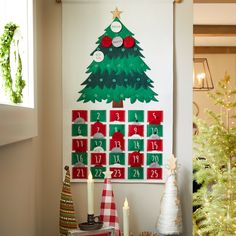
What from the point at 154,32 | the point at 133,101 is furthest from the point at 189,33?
the point at 133,101

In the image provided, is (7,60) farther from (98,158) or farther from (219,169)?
(219,169)

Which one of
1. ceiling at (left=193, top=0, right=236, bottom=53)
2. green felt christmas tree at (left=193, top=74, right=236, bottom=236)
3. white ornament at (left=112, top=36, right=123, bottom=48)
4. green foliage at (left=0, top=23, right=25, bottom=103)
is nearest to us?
green foliage at (left=0, top=23, right=25, bottom=103)

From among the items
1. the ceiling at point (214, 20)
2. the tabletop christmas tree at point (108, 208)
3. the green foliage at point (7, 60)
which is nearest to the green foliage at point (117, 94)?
the tabletop christmas tree at point (108, 208)

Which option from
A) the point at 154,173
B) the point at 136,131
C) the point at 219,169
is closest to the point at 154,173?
the point at 154,173

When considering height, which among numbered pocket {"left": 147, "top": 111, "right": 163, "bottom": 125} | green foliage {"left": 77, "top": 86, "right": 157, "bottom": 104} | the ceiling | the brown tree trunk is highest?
the ceiling

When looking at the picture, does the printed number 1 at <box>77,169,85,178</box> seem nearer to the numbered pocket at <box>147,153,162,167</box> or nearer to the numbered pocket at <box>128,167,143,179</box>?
the numbered pocket at <box>128,167,143,179</box>

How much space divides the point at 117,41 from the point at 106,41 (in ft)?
0.18

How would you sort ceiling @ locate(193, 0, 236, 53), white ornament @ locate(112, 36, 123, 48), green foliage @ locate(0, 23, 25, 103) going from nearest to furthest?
green foliage @ locate(0, 23, 25, 103) < white ornament @ locate(112, 36, 123, 48) < ceiling @ locate(193, 0, 236, 53)

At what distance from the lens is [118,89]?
1.82 meters

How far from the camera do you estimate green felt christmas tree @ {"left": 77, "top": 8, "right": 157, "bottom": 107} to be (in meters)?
1.81

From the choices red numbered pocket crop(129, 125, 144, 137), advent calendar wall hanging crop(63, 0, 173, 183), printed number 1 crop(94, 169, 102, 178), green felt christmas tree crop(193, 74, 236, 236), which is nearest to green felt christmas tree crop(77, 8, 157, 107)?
advent calendar wall hanging crop(63, 0, 173, 183)

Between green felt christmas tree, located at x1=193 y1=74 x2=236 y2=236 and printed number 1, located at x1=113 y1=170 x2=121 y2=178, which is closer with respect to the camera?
printed number 1, located at x1=113 y1=170 x2=121 y2=178

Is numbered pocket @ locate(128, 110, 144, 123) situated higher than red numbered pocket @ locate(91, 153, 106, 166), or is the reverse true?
numbered pocket @ locate(128, 110, 144, 123)

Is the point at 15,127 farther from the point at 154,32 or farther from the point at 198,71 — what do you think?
the point at 198,71
